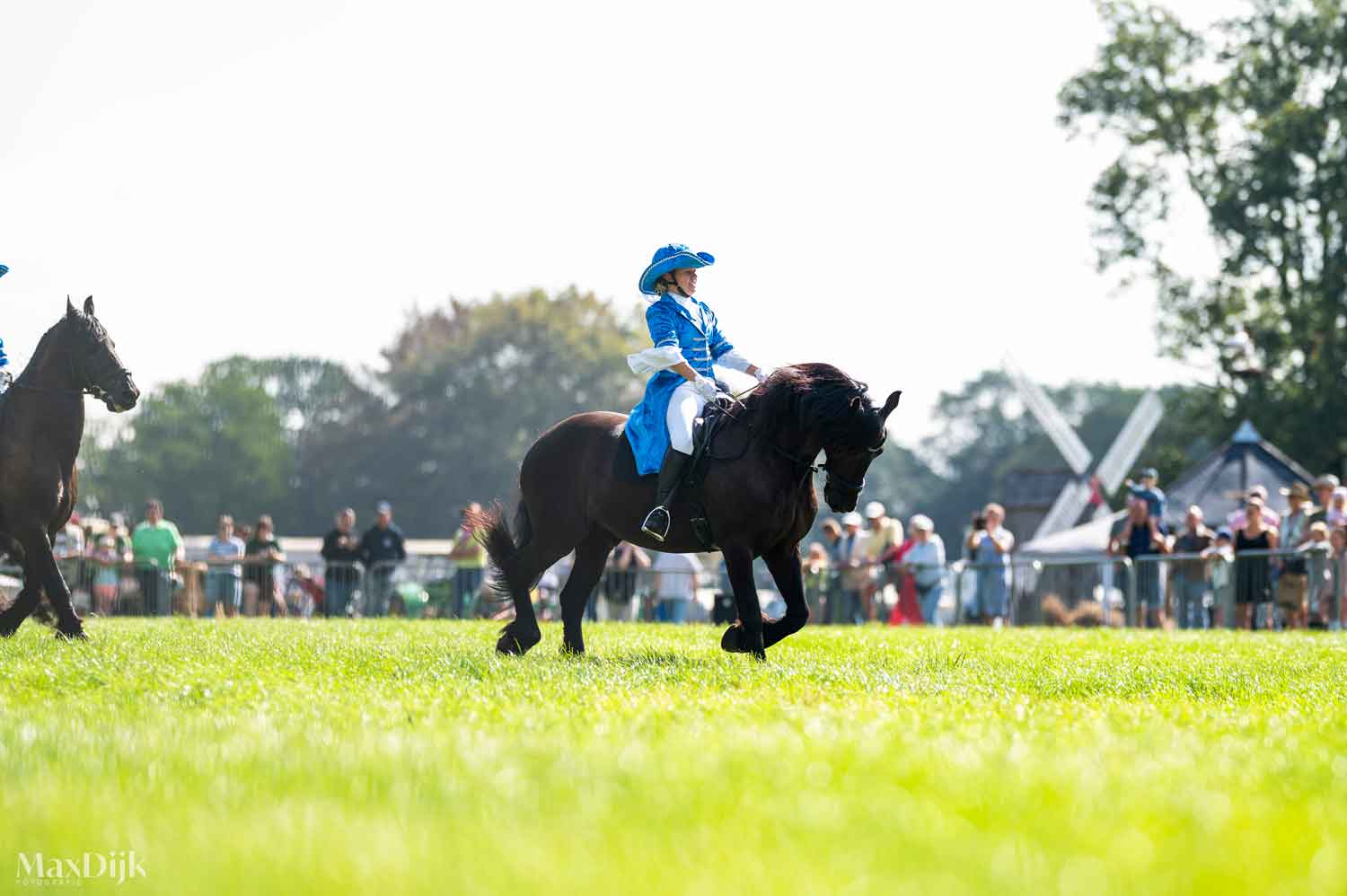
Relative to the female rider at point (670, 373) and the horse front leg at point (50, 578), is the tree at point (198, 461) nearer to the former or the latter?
the horse front leg at point (50, 578)

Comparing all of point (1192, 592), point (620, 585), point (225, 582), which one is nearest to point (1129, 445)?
point (620, 585)

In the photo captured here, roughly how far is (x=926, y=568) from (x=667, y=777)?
20173 mm

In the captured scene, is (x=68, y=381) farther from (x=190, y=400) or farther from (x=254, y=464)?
(x=190, y=400)

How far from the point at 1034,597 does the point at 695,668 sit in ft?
56.0

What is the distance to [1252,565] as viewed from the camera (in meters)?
21.6

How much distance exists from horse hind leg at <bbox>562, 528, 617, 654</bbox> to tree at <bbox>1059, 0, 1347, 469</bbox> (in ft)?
112

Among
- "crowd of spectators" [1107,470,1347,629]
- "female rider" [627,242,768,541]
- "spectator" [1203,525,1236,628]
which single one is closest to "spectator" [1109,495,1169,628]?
"crowd of spectators" [1107,470,1347,629]

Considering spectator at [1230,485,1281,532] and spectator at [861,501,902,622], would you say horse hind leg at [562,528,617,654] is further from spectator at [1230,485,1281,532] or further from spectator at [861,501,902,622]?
spectator at [861,501,902,622]

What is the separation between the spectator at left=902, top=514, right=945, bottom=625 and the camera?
24.7 m

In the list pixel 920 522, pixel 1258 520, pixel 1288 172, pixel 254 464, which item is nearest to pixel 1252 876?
pixel 1258 520

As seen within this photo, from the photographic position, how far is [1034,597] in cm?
2583

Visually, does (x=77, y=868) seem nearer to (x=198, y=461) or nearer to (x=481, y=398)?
(x=481, y=398)

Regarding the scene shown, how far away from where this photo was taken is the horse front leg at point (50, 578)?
1189 centimetres

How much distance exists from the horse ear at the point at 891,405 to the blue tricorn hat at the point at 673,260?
1.45 meters
